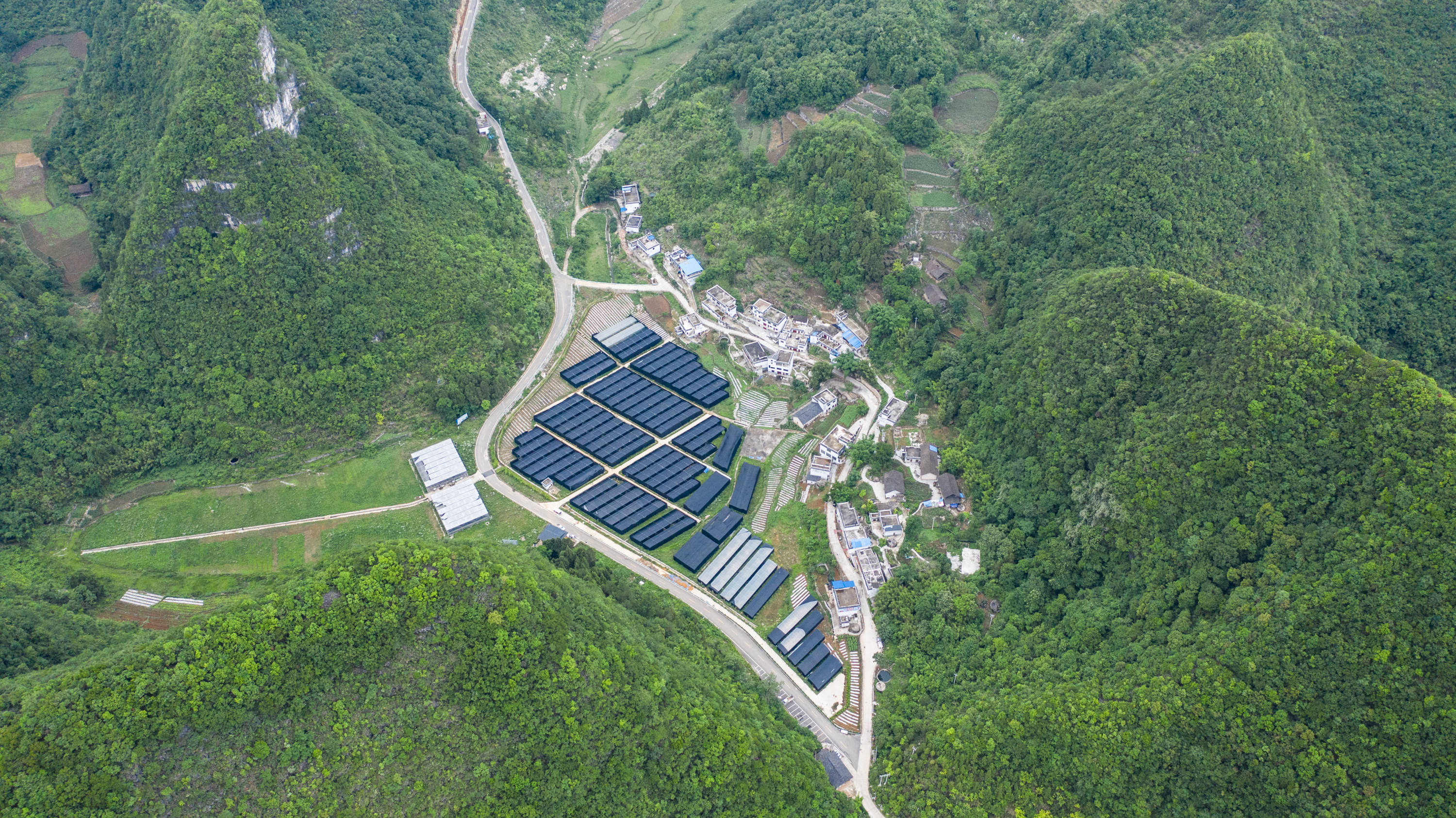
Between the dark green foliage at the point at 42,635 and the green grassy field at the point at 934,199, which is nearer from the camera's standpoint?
the dark green foliage at the point at 42,635

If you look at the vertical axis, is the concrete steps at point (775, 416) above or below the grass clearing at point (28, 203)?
below

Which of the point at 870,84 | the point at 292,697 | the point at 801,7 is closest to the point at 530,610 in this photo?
the point at 292,697

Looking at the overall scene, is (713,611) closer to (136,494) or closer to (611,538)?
(611,538)

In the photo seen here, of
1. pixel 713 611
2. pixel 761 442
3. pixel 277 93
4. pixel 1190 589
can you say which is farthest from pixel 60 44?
pixel 1190 589

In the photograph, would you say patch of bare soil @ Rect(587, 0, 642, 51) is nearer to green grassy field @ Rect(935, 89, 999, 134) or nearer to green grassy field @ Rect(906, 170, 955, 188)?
green grassy field @ Rect(935, 89, 999, 134)

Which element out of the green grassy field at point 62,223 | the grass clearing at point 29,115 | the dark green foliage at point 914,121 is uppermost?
the dark green foliage at point 914,121

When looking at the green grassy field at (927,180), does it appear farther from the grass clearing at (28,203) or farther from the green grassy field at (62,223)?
the grass clearing at (28,203)

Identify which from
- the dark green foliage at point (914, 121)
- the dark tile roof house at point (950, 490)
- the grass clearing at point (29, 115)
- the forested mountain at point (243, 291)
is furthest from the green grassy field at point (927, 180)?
the grass clearing at point (29, 115)
